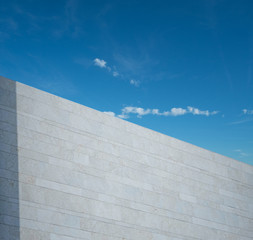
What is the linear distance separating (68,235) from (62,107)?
11.9 ft

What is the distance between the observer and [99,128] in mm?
11031

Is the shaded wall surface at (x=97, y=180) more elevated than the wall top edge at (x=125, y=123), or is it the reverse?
the wall top edge at (x=125, y=123)

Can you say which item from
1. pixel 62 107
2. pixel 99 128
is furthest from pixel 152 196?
pixel 62 107

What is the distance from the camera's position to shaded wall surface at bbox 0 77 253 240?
356 inches

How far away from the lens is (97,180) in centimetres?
1039

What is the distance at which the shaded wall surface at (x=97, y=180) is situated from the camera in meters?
9.03

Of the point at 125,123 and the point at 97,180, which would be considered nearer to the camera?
the point at 97,180

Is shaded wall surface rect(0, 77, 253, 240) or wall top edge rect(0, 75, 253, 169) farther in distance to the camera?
wall top edge rect(0, 75, 253, 169)

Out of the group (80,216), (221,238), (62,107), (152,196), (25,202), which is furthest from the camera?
(221,238)

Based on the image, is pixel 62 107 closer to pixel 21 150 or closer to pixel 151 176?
pixel 21 150

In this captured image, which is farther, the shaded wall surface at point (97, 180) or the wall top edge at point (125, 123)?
the wall top edge at point (125, 123)

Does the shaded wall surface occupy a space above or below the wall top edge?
below

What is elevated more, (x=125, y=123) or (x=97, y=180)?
(x=125, y=123)


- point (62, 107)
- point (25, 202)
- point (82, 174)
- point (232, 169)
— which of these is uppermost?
point (62, 107)
